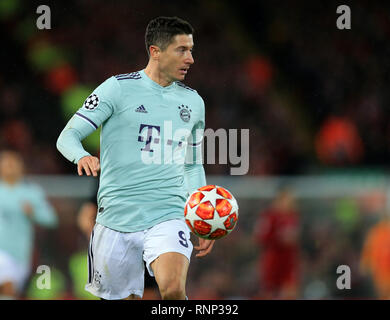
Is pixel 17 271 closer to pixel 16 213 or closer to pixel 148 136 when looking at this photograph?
pixel 16 213

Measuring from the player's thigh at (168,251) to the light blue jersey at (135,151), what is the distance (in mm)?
94

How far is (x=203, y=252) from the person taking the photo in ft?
17.0

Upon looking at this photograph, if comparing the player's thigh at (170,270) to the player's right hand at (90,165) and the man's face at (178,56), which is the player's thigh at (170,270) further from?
the man's face at (178,56)

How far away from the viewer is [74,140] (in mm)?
4926

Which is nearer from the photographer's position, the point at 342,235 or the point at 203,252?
the point at 203,252

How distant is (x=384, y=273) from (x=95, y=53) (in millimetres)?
6177

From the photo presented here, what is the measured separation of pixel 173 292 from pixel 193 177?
3.24ft

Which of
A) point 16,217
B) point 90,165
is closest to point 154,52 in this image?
point 90,165

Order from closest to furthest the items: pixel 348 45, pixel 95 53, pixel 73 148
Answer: pixel 73 148
pixel 95 53
pixel 348 45

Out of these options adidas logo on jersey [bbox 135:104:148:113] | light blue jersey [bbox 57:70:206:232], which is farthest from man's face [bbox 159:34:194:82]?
adidas logo on jersey [bbox 135:104:148:113]

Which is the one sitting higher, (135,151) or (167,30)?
(167,30)

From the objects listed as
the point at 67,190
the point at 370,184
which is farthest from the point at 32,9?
the point at 370,184

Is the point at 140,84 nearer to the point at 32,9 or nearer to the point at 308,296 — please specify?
the point at 308,296

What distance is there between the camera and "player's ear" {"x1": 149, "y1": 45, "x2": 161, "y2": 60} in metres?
5.32
